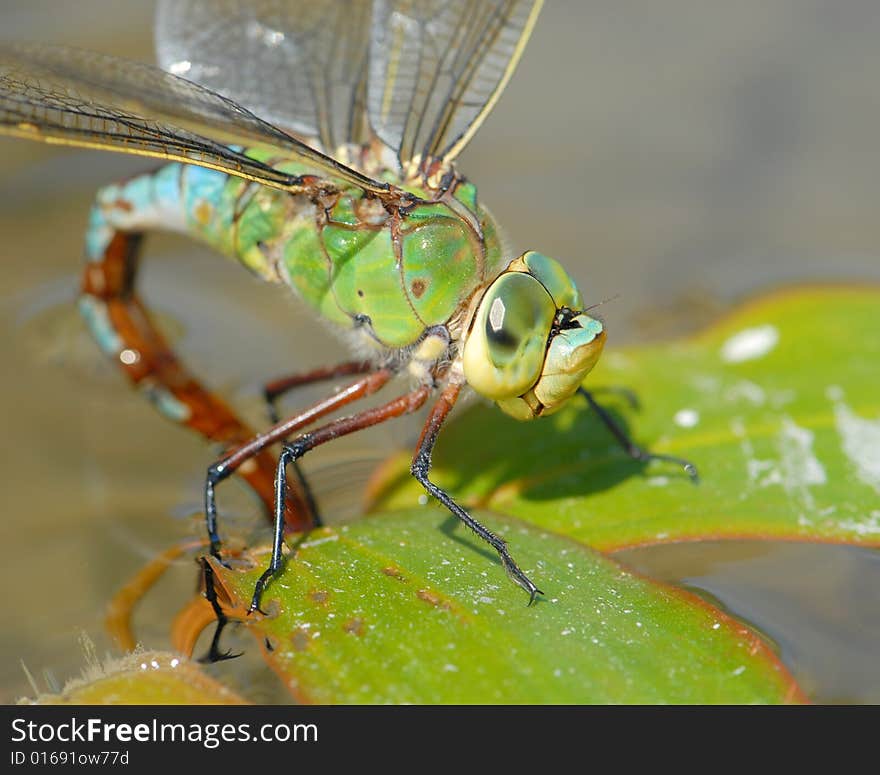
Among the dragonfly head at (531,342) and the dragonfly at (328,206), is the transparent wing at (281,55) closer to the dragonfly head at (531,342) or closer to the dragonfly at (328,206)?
the dragonfly at (328,206)

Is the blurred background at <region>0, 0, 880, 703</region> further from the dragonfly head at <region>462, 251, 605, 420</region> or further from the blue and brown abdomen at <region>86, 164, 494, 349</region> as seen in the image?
the dragonfly head at <region>462, 251, 605, 420</region>

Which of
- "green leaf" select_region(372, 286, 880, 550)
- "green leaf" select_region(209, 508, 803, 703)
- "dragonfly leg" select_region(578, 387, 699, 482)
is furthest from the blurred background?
"green leaf" select_region(209, 508, 803, 703)

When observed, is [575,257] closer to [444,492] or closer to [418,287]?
[418,287]

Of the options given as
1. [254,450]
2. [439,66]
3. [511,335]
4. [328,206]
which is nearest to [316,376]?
[254,450]

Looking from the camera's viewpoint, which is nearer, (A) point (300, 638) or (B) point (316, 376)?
(A) point (300, 638)

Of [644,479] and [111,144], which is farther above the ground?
[111,144]
